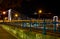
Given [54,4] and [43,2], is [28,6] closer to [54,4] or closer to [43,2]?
[43,2]

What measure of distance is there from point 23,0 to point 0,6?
1386cm

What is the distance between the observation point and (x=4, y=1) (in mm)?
100875

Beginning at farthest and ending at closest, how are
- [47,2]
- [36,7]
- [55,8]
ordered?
[36,7], [47,2], [55,8]

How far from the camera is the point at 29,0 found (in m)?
98.8

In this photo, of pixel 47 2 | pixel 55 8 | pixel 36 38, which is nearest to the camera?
pixel 36 38

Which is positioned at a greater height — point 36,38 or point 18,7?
point 18,7

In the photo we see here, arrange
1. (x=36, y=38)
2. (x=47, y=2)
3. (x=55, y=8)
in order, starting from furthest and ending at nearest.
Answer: (x=47, y=2) < (x=55, y=8) < (x=36, y=38)

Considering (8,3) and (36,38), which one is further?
(8,3)

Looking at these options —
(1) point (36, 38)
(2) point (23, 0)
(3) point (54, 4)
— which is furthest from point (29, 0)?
(1) point (36, 38)

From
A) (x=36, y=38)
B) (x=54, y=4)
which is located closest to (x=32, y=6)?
(x=54, y=4)

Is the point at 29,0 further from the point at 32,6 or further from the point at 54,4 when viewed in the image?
the point at 54,4

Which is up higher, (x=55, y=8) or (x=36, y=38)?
(x=55, y=8)

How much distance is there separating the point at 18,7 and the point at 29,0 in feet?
26.3

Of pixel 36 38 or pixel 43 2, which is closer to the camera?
pixel 36 38
